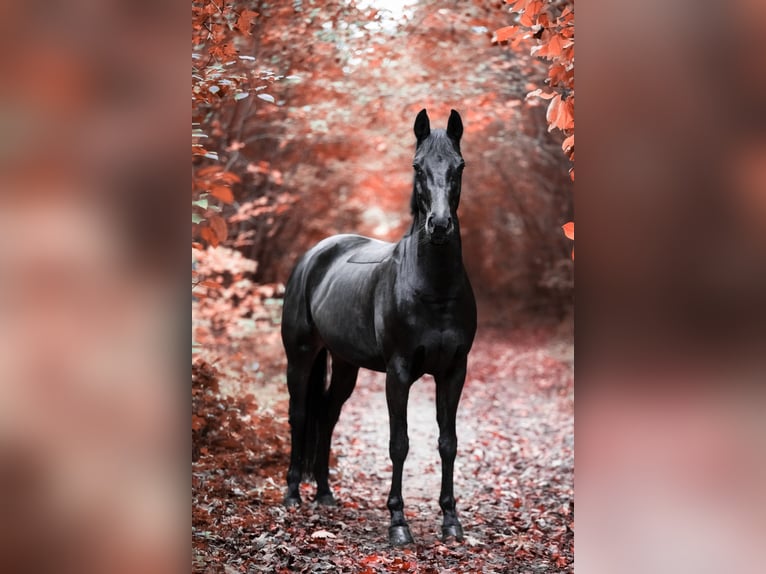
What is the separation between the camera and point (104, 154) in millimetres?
1999

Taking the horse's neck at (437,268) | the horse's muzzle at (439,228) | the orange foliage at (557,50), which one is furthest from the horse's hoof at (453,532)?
the orange foliage at (557,50)

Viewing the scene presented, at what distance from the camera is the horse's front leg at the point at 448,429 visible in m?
4.26

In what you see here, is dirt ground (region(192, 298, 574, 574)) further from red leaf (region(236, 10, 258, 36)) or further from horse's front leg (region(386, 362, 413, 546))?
red leaf (region(236, 10, 258, 36))

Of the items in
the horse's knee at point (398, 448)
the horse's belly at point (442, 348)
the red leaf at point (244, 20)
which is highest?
the red leaf at point (244, 20)

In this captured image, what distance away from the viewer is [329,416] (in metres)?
5.17

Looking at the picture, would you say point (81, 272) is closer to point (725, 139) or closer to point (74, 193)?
point (74, 193)

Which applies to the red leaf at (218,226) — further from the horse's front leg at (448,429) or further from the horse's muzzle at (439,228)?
the horse's front leg at (448,429)

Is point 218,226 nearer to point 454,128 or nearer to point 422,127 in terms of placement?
point 422,127

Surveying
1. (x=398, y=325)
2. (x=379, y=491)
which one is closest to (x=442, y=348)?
(x=398, y=325)

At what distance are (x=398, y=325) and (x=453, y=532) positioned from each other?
1283mm

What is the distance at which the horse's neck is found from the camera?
4.09m

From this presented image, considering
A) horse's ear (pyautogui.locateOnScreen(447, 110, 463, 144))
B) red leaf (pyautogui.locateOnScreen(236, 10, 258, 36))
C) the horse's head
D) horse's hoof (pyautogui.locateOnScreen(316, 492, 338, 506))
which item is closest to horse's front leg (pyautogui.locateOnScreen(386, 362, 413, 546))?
horse's hoof (pyautogui.locateOnScreen(316, 492, 338, 506))

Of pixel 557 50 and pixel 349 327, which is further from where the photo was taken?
pixel 349 327

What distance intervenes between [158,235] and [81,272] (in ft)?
0.74
